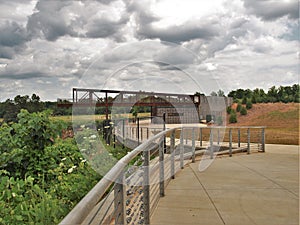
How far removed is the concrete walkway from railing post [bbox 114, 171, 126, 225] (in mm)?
1214

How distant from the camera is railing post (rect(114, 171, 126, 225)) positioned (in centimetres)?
154

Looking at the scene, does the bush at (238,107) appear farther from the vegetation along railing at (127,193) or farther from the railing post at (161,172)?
the railing post at (161,172)

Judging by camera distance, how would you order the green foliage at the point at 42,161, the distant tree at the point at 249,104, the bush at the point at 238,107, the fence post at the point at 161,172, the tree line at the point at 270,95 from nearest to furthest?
the green foliage at the point at 42,161 < the fence post at the point at 161,172 < the bush at the point at 238,107 < the distant tree at the point at 249,104 < the tree line at the point at 270,95

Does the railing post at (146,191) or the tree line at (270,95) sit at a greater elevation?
the tree line at (270,95)

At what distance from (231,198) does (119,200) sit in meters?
2.25

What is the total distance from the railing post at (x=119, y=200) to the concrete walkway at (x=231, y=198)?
1.21m

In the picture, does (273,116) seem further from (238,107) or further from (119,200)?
(119,200)

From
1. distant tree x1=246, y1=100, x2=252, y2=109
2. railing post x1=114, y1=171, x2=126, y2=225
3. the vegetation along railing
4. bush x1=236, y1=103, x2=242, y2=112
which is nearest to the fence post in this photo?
the vegetation along railing

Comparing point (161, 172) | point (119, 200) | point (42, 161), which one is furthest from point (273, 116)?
point (119, 200)

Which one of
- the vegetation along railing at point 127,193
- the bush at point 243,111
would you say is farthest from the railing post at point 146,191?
the bush at point 243,111

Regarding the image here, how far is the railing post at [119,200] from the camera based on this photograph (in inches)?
60.7

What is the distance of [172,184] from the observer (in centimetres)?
420

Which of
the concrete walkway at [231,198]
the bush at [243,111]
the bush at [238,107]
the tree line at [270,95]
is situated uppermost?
the tree line at [270,95]

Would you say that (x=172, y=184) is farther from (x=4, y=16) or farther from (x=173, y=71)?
(x=4, y=16)
